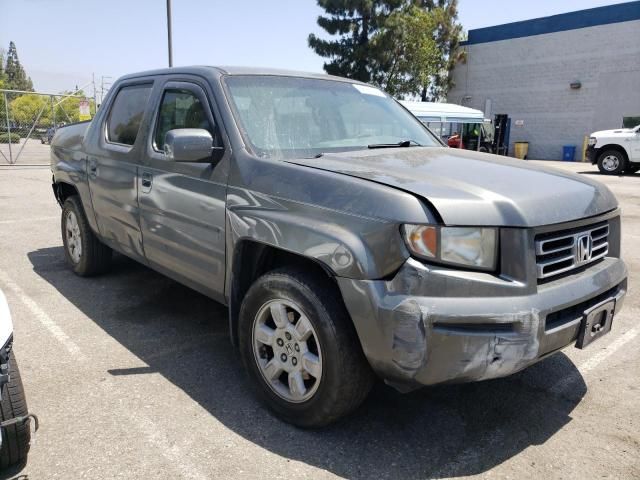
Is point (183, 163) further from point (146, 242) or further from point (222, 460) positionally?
point (222, 460)

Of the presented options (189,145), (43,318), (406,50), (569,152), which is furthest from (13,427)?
(406,50)

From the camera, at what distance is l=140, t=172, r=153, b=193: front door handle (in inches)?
146

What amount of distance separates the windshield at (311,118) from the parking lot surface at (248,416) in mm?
1485

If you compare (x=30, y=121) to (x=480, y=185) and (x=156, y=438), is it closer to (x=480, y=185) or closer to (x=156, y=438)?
(x=156, y=438)

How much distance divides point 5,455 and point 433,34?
110 ft

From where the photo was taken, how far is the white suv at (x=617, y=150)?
16578 millimetres

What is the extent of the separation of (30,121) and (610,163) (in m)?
31.2

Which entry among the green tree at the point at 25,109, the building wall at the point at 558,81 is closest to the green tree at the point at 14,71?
the green tree at the point at 25,109

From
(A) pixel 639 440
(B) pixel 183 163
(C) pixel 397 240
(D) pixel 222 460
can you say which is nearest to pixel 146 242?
(B) pixel 183 163

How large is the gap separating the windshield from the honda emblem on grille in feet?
4.49

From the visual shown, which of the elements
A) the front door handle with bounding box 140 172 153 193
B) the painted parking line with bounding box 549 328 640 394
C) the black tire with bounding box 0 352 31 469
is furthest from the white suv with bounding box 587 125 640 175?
the black tire with bounding box 0 352 31 469

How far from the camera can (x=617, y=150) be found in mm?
16922

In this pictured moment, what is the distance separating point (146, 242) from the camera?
387 centimetres

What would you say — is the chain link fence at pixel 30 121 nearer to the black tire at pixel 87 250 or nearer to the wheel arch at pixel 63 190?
the wheel arch at pixel 63 190
